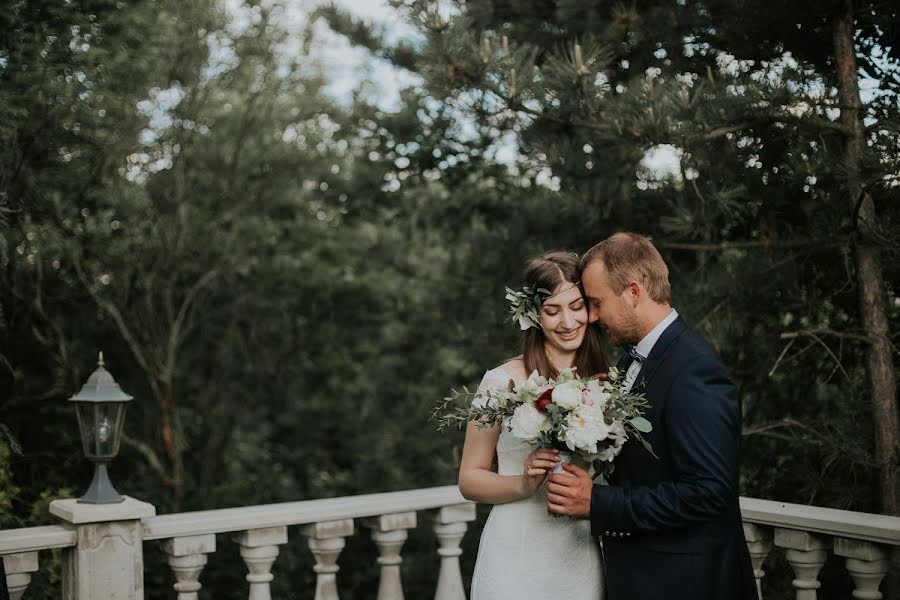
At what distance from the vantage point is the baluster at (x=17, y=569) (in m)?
2.94

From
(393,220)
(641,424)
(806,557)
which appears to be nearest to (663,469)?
(641,424)

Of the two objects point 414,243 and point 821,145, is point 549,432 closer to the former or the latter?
point 821,145

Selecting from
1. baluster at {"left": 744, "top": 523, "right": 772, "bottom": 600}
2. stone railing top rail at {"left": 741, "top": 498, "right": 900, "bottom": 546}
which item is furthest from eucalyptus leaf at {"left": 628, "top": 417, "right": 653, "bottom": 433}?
baluster at {"left": 744, "top": 523, "right": 772, "bottom": 600}

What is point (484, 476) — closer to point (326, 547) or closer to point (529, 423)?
point (529, 423)

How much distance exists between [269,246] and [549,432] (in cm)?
647

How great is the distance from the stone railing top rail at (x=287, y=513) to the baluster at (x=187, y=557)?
0.11 feet

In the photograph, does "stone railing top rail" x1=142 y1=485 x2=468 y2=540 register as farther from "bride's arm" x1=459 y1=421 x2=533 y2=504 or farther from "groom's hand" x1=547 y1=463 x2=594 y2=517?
"groom's hand" x1=547 y1=463 x2=594 y2=517

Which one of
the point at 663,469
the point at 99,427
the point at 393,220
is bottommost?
the point at 663,469

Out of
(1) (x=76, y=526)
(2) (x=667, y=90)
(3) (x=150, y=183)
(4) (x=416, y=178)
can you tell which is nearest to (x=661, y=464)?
(2) (x=667, y=90)

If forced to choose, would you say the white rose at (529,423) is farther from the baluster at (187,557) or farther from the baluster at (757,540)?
the baluster at (187,557)

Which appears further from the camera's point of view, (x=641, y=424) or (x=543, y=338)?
(x=543, y=338)

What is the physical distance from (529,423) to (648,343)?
0.49 metres

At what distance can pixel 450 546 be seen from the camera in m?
3.68

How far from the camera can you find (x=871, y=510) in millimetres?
3789
